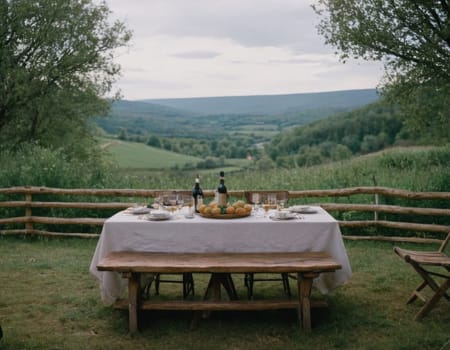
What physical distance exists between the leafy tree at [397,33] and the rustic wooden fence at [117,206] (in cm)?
321

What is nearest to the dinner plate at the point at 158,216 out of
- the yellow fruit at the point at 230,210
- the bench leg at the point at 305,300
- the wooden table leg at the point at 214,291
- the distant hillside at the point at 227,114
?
the yellow fruit at the point at 230,210

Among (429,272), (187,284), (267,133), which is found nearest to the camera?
(429,272)

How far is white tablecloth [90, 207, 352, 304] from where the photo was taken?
480 centimetres

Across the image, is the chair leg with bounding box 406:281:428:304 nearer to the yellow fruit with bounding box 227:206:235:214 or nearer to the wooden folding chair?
the wooden folding chair

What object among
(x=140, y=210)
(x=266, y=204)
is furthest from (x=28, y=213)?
(x=266, y=204)

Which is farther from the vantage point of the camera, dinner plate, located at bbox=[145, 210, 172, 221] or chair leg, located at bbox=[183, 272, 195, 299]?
chair leg, located at bbox=[183, 272, 195, 299]

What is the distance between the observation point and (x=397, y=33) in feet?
34.9

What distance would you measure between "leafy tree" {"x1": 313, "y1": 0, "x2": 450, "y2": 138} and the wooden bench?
7.02m

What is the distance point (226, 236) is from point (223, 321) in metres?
0.80

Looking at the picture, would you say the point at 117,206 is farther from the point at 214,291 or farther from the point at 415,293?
the point at 415,293

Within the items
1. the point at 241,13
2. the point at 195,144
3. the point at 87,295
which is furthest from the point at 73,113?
the point at 87,295

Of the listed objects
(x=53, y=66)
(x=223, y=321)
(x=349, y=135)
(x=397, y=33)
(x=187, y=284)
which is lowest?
(x=223, y=321)

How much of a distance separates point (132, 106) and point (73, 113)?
1137 cm

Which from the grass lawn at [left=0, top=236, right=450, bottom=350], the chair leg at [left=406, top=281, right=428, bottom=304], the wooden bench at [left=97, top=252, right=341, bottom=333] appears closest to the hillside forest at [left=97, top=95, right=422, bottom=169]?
the grass lawn at [left=0, top=236, right=450, bottom=350]
